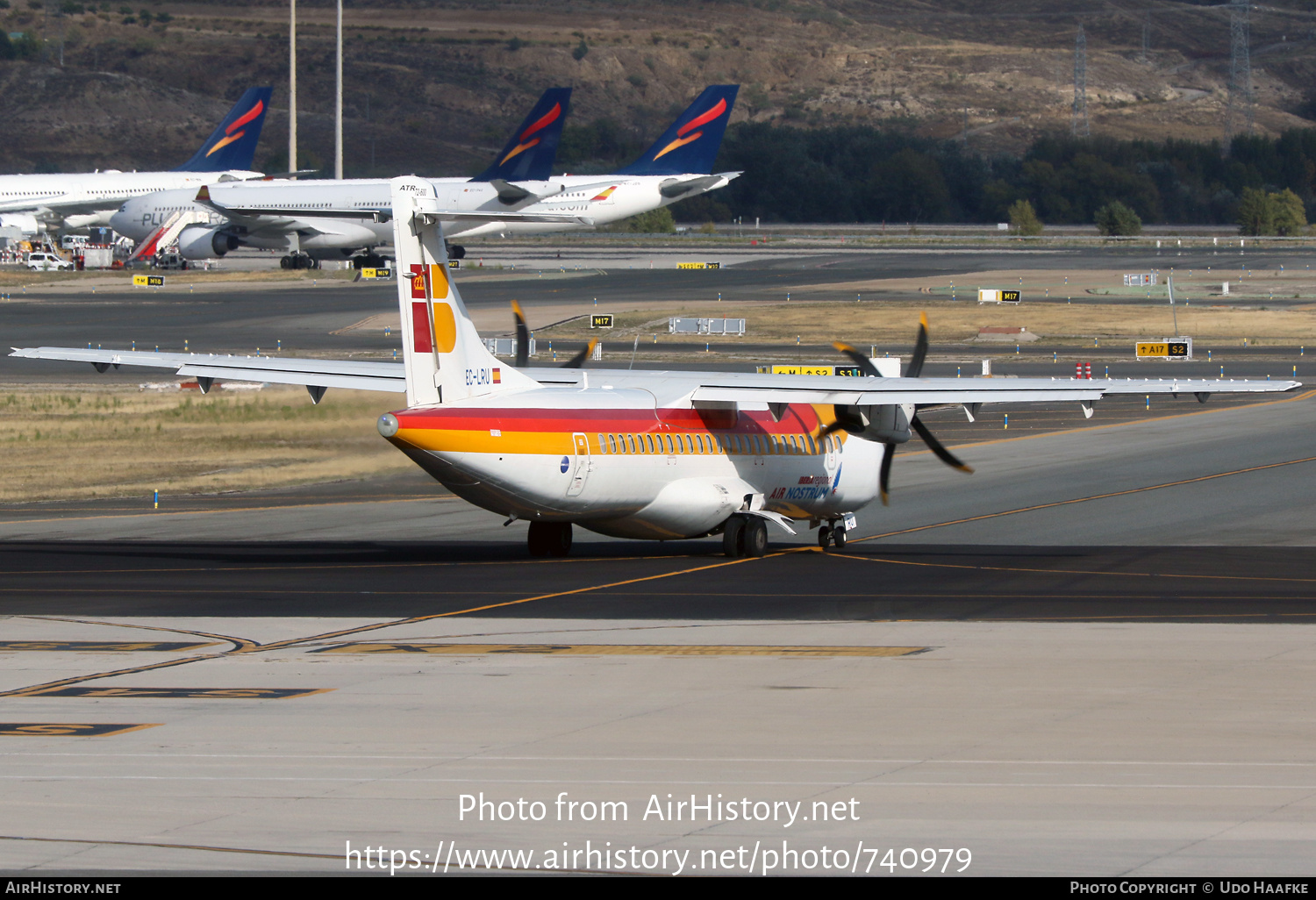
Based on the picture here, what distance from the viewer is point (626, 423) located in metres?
28.9

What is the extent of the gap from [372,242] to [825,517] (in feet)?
269

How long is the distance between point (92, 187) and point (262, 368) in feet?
334

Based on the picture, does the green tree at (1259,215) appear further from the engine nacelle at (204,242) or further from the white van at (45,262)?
the white van at (45,262)

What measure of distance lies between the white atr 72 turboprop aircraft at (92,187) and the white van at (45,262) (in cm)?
406

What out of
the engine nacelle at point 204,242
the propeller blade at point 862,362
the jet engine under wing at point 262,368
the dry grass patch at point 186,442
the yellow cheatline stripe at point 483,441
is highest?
the engine nacelle at point 204,242

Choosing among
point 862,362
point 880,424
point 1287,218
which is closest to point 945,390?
point 880,424

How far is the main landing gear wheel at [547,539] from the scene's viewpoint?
3112 cm

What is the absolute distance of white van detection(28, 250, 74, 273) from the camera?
12106cm

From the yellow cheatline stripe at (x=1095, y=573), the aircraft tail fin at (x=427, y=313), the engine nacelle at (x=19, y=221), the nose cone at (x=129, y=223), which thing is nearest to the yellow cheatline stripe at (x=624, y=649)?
the aircraft tail fin at (x=427, y=313)

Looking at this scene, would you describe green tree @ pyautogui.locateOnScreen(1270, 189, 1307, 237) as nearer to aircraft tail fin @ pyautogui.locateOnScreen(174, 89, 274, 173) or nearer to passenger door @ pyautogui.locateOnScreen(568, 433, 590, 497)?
aircraft tail fin @ pyautogui.locateOnScreen(174, 89, 274, 173)

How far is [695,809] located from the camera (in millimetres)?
12914

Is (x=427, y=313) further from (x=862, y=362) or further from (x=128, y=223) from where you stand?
(x=128, y=223)

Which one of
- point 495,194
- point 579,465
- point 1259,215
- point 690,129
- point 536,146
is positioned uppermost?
point 690,129

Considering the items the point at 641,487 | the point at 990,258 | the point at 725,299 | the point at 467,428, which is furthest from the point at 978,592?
the point at 990,258
